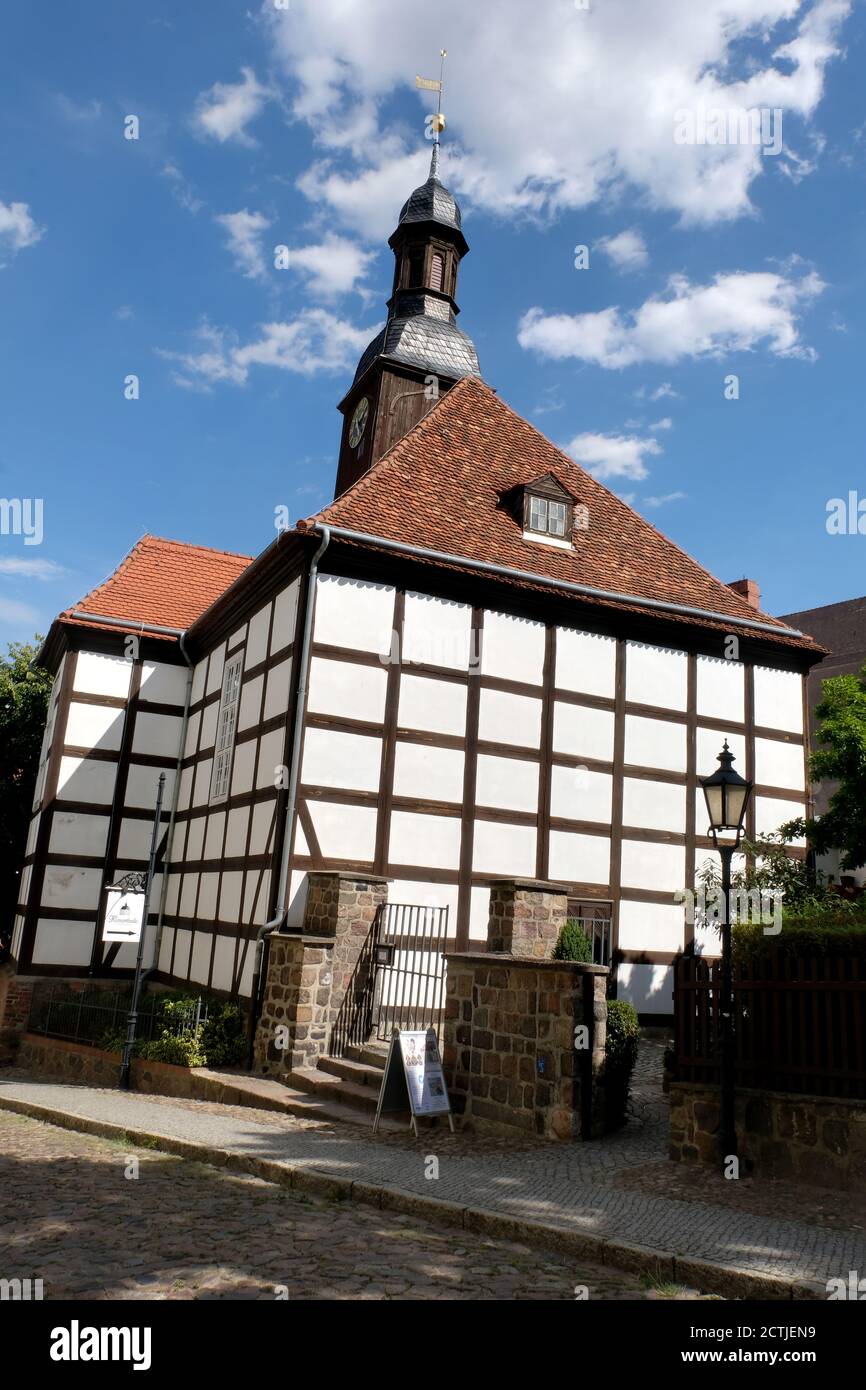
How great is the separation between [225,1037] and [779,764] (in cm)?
973

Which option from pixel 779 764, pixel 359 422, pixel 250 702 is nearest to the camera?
pixel 250 702

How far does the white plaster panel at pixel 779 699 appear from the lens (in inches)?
658

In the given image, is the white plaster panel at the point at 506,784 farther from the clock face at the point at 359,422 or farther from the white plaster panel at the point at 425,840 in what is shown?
the clock face at the point at 359,422

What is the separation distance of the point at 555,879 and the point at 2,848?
14187 millimetres

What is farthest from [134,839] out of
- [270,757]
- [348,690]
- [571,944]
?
[571,944]

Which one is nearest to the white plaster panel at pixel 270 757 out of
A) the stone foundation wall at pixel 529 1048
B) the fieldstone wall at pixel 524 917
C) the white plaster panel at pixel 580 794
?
the fieldstone wall at pixel 524 917

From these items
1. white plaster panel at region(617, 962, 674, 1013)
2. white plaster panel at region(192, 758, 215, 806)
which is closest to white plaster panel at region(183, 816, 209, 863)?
white plaster panel at region(192, 758, 215, 806)

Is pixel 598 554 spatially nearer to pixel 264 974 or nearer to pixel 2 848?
pixel 264 974

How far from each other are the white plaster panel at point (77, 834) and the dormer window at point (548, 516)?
9.52m

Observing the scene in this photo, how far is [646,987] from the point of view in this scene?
583 inches

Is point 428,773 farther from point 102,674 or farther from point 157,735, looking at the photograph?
point 102,674

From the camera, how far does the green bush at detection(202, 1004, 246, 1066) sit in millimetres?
12539

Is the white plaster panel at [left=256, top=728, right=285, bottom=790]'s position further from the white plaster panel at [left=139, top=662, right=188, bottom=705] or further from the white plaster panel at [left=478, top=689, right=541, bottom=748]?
the white plaster panel at [left=139, top=662, right=188, bottom=705]

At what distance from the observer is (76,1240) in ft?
18.5
